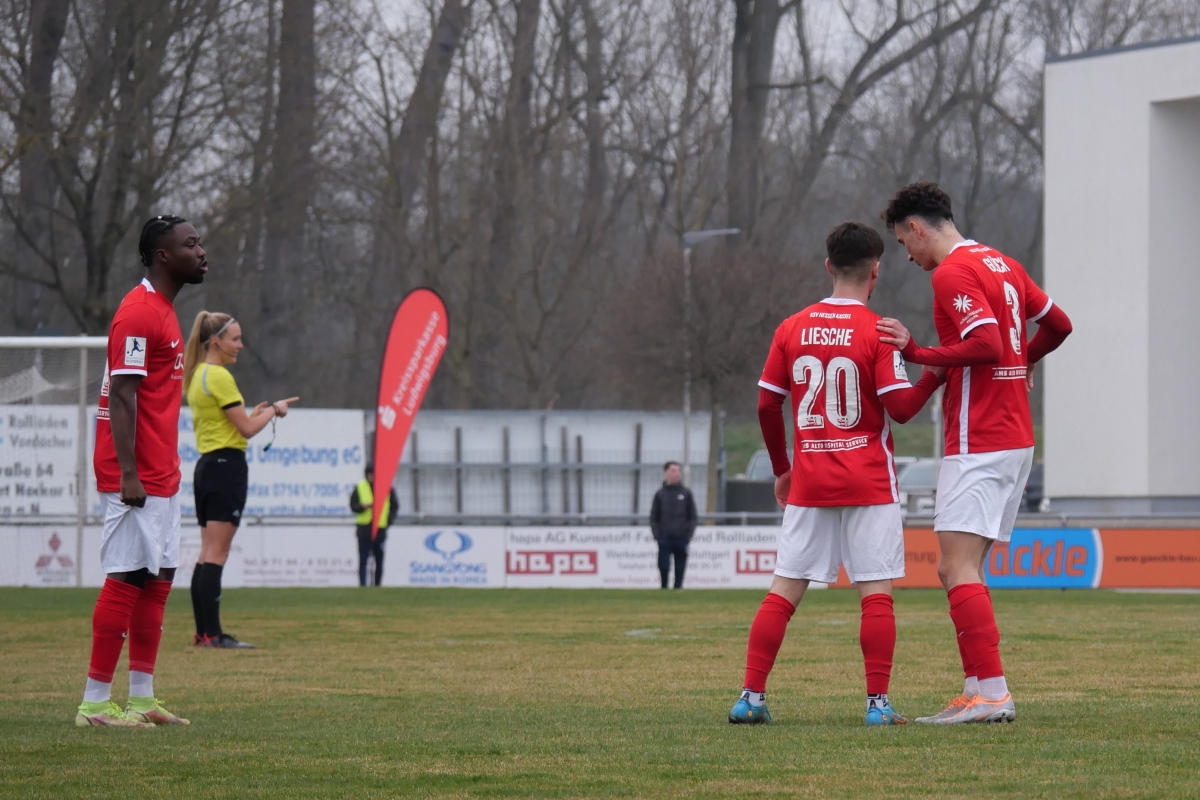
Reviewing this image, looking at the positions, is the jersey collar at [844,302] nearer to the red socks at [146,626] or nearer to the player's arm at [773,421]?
the player's arm at [773,421]

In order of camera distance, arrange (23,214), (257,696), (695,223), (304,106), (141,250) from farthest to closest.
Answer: (695,223), (304,106), (23,214), (257,696), (141,250)

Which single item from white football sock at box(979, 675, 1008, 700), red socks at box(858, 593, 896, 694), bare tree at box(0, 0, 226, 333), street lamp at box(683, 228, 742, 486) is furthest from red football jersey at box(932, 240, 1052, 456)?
street lamp at box(683, 228, 742, 486)

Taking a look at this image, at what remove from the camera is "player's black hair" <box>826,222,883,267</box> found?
271 inches

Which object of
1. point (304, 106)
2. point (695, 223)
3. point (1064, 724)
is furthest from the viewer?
point (695, 223)

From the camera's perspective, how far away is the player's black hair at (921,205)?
7.07 meters

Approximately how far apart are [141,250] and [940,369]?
3452 millimetres

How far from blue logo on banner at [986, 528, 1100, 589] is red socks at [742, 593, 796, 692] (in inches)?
697

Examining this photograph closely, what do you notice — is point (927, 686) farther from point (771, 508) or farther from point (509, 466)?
point (771, 508)

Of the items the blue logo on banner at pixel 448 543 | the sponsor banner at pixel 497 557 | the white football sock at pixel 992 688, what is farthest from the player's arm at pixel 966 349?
the blue logo on banner at pixel 448 543

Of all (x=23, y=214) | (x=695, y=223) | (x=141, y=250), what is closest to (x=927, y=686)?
(x=141, y=250)

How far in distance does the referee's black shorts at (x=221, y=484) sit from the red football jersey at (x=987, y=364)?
19.3 ft

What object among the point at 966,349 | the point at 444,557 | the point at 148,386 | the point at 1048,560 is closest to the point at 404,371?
the point at 444,557

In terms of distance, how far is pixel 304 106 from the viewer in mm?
30672

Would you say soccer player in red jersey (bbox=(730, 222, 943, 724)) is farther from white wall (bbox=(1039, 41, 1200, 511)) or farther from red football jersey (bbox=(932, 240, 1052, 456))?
white wall (bbox=(1039, 41, 1200, 511))
